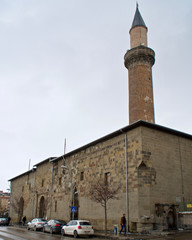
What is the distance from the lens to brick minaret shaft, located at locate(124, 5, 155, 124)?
2823cm

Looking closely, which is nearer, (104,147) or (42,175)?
(104,147)

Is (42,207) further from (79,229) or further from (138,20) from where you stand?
(138,20)

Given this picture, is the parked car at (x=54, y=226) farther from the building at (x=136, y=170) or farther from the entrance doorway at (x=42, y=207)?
the entrance doorway at (x=42, y=207)

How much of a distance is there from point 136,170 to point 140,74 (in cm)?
1451

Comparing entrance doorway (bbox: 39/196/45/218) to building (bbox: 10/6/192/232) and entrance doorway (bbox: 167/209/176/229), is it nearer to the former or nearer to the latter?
building (bbox: 10/6/192/232)

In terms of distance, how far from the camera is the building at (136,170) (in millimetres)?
18172

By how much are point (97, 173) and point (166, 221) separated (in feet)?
25.9

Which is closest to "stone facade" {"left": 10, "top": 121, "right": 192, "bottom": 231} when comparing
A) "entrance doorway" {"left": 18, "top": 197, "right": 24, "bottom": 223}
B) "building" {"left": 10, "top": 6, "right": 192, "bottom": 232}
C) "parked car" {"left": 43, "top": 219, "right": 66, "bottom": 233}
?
"building" {"left": 10, "top": 6, "right": 192, "bottom": 232}


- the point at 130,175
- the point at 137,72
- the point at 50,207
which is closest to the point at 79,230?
the point at 130,175

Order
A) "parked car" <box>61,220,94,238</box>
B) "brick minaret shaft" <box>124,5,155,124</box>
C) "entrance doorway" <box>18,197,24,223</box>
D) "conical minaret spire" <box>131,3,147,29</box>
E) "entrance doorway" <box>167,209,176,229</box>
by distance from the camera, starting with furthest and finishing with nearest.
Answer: "entrance doorway" <box>18,197,24,223</box>
"conical minaret spire" <box>131,3,147,29</box>
"brick minaret shaft" <box>124,5,155,124</box>
"entrance doorway" <box>167,209,176,229</box>
"parked car" <box>61,220,94,238</box>

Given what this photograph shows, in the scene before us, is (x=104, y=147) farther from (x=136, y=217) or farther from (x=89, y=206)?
(x=136, y=217)

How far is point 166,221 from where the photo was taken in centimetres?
1770

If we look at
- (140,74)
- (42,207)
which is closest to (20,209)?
(42,207)

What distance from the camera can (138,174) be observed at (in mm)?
18516
